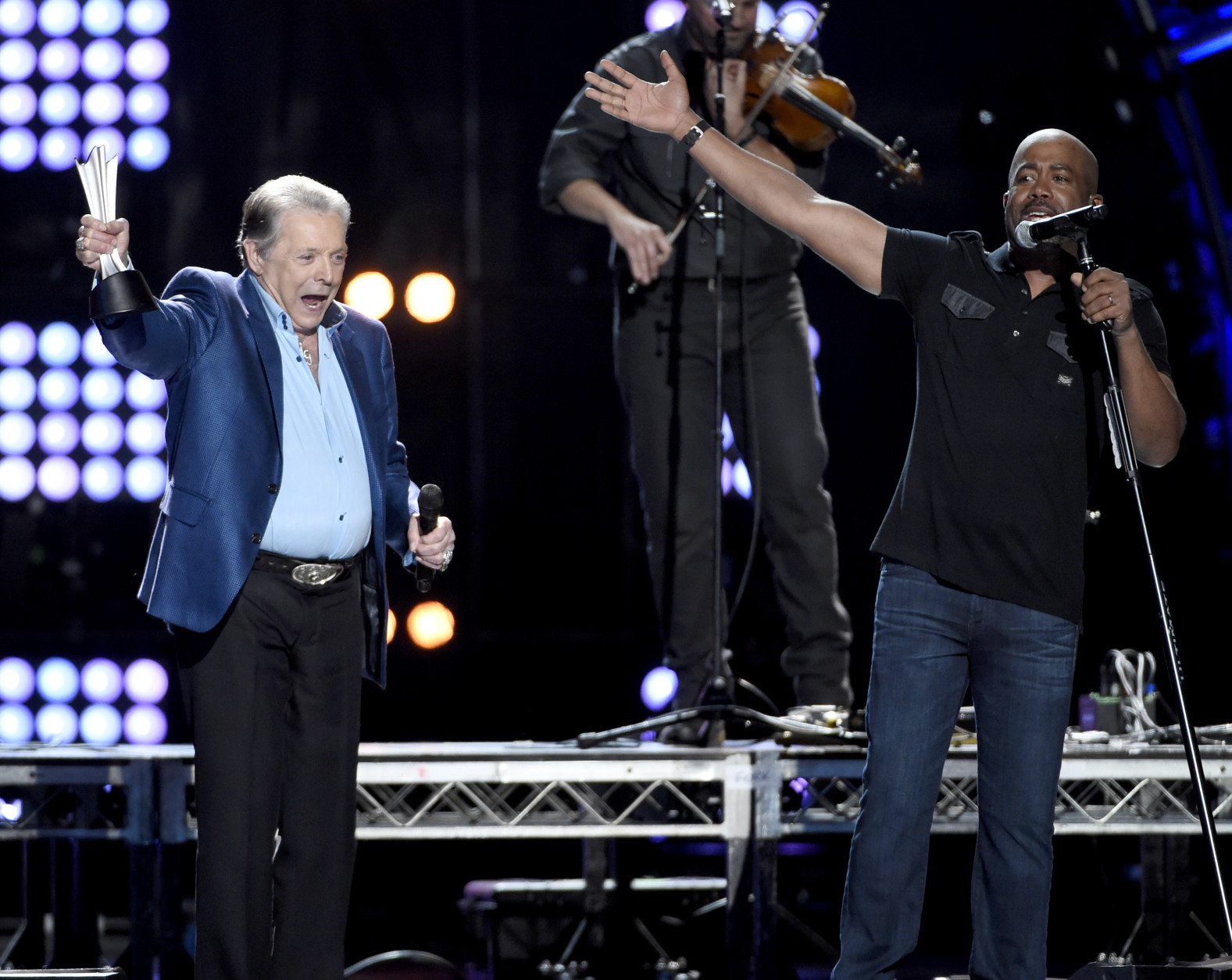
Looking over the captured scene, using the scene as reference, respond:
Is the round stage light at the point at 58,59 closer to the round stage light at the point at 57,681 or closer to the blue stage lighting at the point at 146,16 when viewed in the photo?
the blue stage lighting at the point at 146,16

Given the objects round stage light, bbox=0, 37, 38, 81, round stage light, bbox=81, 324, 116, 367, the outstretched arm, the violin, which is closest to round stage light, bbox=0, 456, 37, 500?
round stage light, bbox=81, 324, 116, 367

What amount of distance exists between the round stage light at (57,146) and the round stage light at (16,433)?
0.95 meters

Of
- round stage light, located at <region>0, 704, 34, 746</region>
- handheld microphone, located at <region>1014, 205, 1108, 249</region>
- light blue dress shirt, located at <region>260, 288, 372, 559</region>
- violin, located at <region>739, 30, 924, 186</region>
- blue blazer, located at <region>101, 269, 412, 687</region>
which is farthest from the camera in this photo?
round stage light, located at <region>0, 704, 34, 746</region>

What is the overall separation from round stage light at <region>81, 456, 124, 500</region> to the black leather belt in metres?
2.83

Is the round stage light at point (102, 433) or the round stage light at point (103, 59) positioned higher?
the round stage light at point (103, 59)

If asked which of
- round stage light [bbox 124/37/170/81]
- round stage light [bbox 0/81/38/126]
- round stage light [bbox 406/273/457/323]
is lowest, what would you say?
round stage light [bbox 406/273/457/323]

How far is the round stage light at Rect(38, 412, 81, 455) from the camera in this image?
530cm

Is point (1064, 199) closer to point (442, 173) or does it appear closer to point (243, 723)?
point (243, 723)

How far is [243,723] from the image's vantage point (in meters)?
2.71

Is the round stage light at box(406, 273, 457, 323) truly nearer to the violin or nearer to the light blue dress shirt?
the violin

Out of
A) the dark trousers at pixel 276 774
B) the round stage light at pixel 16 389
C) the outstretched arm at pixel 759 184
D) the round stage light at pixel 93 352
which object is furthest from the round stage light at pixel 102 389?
the outstretched arm at pixel 759 184

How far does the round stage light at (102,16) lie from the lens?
534 cm

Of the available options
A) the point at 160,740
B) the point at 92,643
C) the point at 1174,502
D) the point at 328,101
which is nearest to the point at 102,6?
the point at 328,101

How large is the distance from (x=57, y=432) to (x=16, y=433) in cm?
15
